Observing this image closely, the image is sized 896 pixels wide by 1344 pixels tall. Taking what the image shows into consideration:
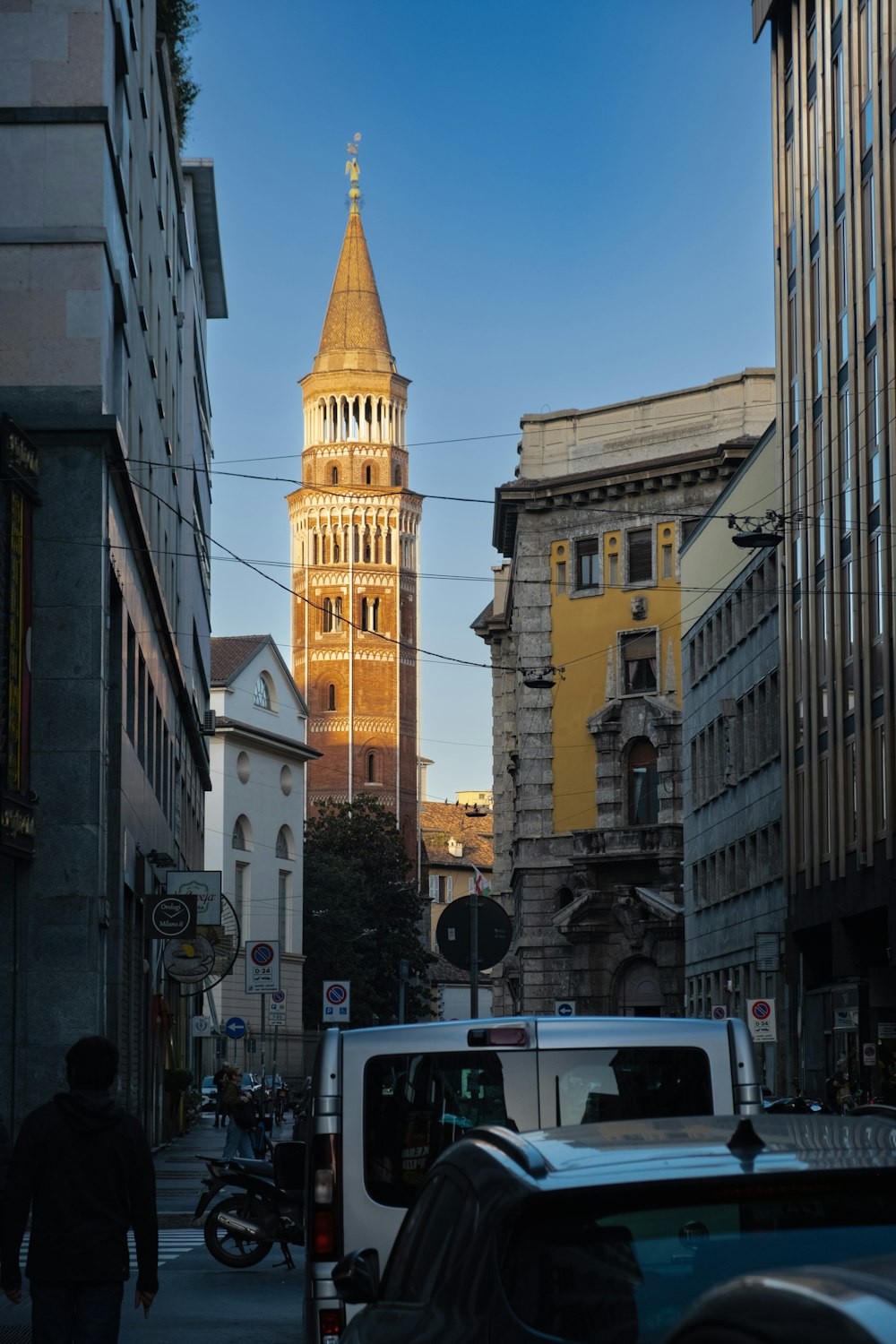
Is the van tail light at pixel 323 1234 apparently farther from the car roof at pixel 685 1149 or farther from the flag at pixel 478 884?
the flag at pixel 478 884

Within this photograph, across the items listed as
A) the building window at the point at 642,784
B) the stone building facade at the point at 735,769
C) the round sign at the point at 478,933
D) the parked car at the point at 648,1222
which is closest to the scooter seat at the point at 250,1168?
the round sign at the point at 478,933

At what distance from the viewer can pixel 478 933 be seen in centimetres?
1883

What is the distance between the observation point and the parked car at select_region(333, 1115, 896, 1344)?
3943mm

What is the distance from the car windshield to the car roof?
4cm

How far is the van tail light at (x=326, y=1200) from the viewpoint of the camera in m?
8.16

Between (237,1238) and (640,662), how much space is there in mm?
53059

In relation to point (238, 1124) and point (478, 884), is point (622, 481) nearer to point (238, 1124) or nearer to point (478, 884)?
point (478, 884)

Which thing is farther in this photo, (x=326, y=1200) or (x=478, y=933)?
(x=478, y=933)

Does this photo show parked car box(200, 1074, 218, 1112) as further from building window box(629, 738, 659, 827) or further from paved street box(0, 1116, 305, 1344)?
paved street box(0, 1116, 305, 1344)

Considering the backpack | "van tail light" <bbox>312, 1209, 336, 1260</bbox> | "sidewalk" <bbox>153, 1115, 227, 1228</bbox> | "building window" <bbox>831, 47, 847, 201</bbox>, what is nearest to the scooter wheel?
"sidewalk" <bbox>153, 1115, 227, 1228</bbox>

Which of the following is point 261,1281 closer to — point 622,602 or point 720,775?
point 720,775

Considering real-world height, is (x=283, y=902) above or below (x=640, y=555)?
below

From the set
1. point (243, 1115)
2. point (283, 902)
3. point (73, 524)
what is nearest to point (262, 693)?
point (283, 902)

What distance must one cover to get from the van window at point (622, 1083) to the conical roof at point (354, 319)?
141 metres
